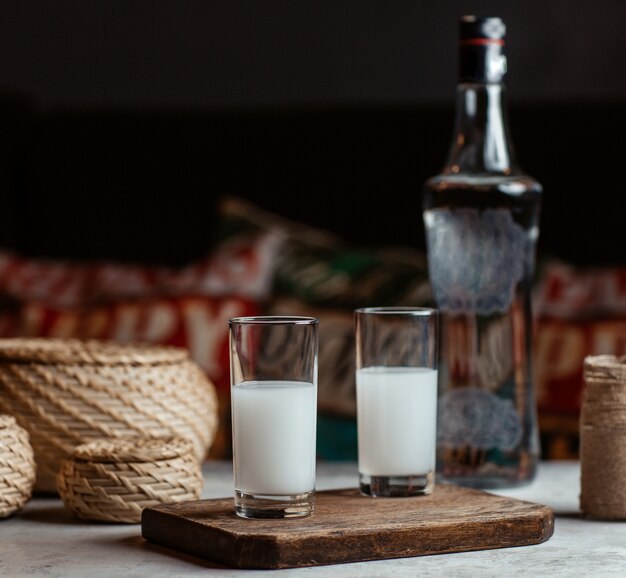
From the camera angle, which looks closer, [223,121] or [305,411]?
[305,411]

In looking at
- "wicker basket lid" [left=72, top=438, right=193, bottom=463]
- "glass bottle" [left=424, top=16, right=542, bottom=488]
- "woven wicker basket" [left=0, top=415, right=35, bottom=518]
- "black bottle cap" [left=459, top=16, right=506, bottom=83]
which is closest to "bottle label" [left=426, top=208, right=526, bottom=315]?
"glass bottle" [left=424, top=16, right=542, bottom=488]

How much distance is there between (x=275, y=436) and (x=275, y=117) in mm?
1424

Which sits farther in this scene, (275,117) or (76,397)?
(275,117)

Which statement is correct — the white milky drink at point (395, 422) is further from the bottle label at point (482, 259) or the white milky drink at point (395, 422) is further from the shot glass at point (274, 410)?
the bottle label at point (482, 259)

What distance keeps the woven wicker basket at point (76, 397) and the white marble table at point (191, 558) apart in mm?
67

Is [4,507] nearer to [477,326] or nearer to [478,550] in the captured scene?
[478,550]

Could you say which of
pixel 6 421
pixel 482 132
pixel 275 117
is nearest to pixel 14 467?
pixel 6 421

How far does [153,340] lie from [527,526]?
108cm

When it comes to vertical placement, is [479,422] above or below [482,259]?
below

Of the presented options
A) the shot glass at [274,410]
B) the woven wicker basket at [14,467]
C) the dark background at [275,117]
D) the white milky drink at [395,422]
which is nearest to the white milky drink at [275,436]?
the shot glass at [274,410]

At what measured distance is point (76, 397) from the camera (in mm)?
1101

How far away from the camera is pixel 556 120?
2.14m

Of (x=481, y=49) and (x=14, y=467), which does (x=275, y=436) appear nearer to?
(x=14, y=467)

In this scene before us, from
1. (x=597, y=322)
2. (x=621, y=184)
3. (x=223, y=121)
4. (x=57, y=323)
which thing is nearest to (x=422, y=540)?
(x=597, y=322)
